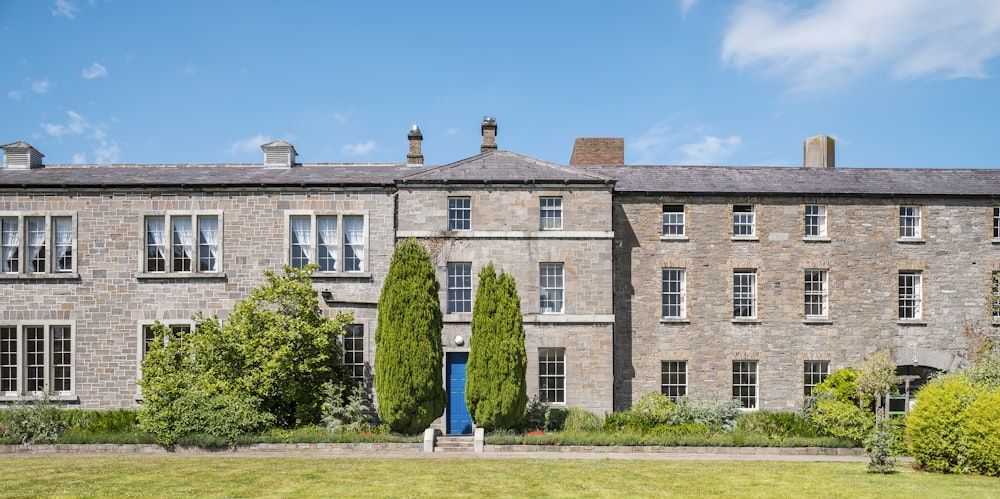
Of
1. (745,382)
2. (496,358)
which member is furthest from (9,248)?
(745,382)

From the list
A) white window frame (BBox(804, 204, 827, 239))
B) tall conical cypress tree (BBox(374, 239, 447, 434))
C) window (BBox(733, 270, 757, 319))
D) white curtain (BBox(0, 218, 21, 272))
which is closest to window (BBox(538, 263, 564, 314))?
tall conical cypress tree (BBox(374, 239, 447, 434))

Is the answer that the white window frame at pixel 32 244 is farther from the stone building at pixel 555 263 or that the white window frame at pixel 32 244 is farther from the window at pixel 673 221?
the window at pixel 673 221

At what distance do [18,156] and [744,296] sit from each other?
969 inches

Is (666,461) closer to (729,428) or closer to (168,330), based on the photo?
(729,428)

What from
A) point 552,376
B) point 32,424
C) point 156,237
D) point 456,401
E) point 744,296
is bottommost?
point 32,424

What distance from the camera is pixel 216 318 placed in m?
24.2

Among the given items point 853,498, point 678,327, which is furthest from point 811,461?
point 678,327

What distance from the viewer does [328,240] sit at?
2591cm

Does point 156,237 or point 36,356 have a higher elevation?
point 156,237

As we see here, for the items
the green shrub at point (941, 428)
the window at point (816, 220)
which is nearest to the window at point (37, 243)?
the window at point (816, 220)

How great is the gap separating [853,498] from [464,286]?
43.3 ft

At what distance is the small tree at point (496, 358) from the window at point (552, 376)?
98.6 inches

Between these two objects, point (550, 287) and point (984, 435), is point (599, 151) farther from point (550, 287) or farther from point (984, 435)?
point (984, 435)

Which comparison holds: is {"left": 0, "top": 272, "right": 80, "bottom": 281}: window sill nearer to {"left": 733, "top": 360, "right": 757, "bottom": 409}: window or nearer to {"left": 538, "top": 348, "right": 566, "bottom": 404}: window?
{"left": 538, "top": 348, "right": 566, "bottom": 404}: window
